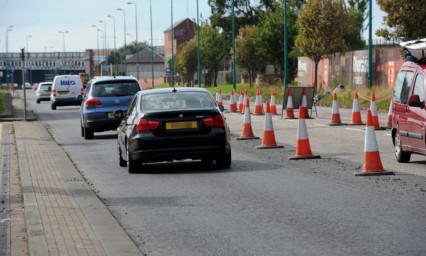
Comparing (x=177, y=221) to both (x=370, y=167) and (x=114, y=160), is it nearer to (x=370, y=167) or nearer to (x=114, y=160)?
(x=370, y=167)

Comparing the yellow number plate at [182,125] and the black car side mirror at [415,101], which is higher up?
the black car side mirror at [415,101]

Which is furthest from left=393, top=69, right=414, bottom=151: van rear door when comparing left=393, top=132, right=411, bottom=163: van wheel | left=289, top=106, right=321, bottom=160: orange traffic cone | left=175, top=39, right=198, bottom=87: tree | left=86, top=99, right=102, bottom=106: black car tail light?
left=175, top=39, right=198, bottom=87: tree

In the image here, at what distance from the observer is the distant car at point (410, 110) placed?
42.1ft

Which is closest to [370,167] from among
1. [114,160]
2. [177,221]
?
[177,221]

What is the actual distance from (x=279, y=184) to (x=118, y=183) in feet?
7.37

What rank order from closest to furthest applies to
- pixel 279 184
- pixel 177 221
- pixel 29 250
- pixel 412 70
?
pixel 29 250 < pixel 177 221 < pixel 279 184 < pixel 412 70

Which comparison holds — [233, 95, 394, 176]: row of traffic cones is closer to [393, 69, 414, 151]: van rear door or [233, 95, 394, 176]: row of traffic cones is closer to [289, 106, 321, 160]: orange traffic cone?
[289, 106, 321, 160]: orange traffic cone

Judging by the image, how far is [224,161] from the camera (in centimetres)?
1354

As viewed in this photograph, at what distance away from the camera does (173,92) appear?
13.8 m

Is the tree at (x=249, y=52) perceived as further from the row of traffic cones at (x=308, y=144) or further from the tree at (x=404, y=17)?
the row of traffic cones at (x=308, y=144)

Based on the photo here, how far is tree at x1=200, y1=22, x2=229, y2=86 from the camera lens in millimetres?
100375

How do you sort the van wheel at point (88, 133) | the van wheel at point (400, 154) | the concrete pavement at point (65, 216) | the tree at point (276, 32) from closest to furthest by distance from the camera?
the concrete pavement at point (65, 216)
the van wheel at point (400, 154)
the van wheel at point (88, 133)
the tree at point (276, 32)

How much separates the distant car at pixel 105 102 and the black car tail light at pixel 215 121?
8335 mm

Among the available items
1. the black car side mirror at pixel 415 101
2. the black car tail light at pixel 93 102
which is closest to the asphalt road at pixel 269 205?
the black car side mirror at pixel 415 101
